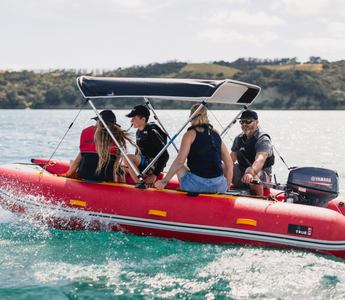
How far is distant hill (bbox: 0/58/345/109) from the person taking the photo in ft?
295

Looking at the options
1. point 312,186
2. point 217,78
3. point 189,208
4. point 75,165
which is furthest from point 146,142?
point 217,78

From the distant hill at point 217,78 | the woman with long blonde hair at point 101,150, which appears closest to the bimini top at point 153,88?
the woman with long blonde hair at point 101,150

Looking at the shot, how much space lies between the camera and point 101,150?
184 inches

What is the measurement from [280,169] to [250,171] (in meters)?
7.37

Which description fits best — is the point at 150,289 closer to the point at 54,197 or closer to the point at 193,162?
the point at 193,162

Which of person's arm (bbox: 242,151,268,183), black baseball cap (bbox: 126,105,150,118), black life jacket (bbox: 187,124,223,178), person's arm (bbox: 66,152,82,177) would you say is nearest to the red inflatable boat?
person's arm (bbox: 66,152,82,177)

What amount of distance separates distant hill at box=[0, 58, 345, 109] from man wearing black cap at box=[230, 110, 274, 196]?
73.1 meters

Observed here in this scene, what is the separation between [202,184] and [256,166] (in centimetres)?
83

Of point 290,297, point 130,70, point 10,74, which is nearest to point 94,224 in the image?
point 290,297

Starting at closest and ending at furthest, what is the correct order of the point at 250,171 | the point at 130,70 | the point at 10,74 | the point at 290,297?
1. the point at 290,297
2. the point at 250,171
3. the point at 130,70
4. the point at 10,74

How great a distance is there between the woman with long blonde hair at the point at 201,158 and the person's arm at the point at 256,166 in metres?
0.26

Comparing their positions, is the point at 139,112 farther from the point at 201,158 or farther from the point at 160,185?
the point at 201,158

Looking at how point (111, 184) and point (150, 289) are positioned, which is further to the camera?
point (111, 184)

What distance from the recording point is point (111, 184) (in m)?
4.91
